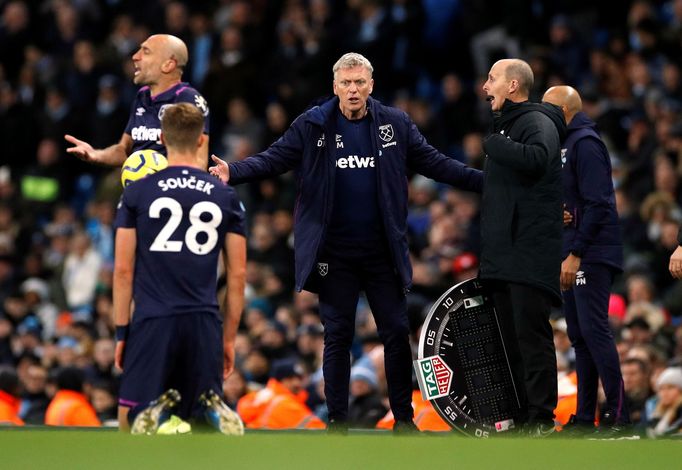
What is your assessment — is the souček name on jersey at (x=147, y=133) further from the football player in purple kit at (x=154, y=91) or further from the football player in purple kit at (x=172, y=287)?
the football player in purple kit at (x=172, y=287)

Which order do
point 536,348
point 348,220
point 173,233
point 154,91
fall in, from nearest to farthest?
1. point 173,233
2. point 536,348
3. point 348,220
4. point 154,91

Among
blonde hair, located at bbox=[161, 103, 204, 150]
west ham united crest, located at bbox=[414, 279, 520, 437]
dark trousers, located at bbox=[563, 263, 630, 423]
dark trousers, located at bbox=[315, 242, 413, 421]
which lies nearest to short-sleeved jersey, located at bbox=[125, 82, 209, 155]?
dark trousers, located at bbox=[315, 242, 413, 421]

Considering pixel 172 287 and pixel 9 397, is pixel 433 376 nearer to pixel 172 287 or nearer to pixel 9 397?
pixel 172 287

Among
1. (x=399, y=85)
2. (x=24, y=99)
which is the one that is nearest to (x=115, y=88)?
(x=24, y=99)

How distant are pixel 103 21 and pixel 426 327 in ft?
42.7

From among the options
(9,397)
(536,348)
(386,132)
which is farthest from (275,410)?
(536,348)

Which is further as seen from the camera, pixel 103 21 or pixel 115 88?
pixel 103 21

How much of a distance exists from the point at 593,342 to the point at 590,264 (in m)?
0.49

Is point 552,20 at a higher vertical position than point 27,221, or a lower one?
higher

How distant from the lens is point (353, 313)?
363 inches

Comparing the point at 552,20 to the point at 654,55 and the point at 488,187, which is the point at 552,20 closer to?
the point at 654,55

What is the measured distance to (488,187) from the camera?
29.2 feet

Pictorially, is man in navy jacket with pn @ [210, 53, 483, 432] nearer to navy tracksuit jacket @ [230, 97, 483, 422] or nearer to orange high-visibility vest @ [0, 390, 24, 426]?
navy tracksuit jacket @ [230, 97, 483, 422]

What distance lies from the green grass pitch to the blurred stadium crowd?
14.6ft
